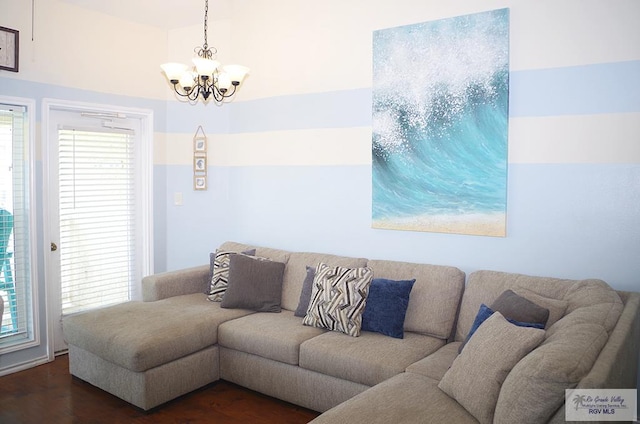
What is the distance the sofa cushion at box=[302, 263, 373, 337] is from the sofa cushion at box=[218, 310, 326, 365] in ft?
0.35

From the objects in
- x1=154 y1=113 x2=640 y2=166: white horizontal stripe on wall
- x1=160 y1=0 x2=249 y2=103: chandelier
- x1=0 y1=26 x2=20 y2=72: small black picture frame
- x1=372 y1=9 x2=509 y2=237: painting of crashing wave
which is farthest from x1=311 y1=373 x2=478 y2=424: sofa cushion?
x1=0 y1=26 x2=20 y2=72: small black picture frame

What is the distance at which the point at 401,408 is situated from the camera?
2.25 meters

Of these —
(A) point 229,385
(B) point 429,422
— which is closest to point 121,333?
(A) point 229,385

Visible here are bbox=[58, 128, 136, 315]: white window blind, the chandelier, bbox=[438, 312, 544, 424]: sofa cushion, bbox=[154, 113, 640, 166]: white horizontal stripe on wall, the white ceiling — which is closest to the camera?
bbox=[438, 312, 544, 424]: sofa cushion

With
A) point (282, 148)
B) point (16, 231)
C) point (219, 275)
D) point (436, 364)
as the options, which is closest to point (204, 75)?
point (282, 148)

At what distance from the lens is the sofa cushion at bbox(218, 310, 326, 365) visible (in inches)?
127

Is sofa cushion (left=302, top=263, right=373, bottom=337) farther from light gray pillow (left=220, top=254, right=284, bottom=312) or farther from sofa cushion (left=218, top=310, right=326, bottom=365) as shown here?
light gray pillow (left=220, top=254, right=284, bottom=312)

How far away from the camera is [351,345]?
3080 mm

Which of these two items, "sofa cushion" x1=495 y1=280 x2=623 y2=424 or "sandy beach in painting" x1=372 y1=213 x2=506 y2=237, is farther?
"sandy beach in painting" x1=372 y1=213 x2=506 y2=237

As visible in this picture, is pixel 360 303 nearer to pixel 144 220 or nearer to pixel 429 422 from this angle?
pixel 429 422

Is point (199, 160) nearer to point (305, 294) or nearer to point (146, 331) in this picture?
point (305, 294)

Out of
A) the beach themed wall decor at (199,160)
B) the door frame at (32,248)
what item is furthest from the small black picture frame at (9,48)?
the beach themed wall decor at (199,160)

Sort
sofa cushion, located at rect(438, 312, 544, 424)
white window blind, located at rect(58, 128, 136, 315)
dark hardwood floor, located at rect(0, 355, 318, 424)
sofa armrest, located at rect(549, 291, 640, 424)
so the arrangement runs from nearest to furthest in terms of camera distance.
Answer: sofa armrest, located at rect(549, 291, 640, 424), sofa cushion, located at rect(438, 312, 544, 424), dark hardwood floor, located at rect(0, 355, 318, 424), white window blind, located at rect(58, 128, 136, 315)

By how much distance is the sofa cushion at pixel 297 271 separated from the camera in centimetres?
390
